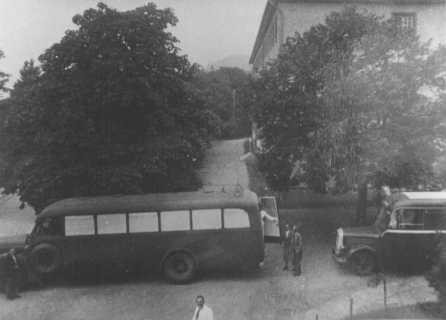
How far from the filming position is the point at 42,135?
17.5 meters

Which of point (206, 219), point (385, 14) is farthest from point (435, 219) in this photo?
point (385, 14)

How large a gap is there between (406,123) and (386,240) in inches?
166

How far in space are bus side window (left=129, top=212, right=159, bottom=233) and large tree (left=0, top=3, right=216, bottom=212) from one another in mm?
3089

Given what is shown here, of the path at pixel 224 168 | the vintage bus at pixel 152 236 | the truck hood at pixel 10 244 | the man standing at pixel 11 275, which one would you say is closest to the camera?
the man standing at pixel 11 275

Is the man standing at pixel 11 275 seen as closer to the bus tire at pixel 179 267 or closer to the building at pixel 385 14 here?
the bus tire at pixel 179 267

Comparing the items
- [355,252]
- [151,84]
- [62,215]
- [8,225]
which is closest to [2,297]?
[62,215]

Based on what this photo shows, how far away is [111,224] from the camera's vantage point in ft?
45.6

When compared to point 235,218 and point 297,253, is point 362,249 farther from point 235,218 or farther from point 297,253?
point 235,218

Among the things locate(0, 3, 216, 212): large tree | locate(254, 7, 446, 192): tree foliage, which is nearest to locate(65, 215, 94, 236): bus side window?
locate(0, 3, 216, 212): large tree

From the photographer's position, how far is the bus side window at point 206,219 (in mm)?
13875

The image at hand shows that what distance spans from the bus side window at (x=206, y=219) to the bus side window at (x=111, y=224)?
1897mm

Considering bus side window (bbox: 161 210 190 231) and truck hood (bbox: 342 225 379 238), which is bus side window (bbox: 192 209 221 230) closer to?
bus side window (bbox: 161 210 190 231)

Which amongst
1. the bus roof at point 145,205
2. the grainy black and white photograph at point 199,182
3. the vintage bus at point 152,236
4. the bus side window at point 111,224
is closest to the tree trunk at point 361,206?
the grainy black and white photograph at point 199,182

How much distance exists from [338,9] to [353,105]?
11.1 meters
